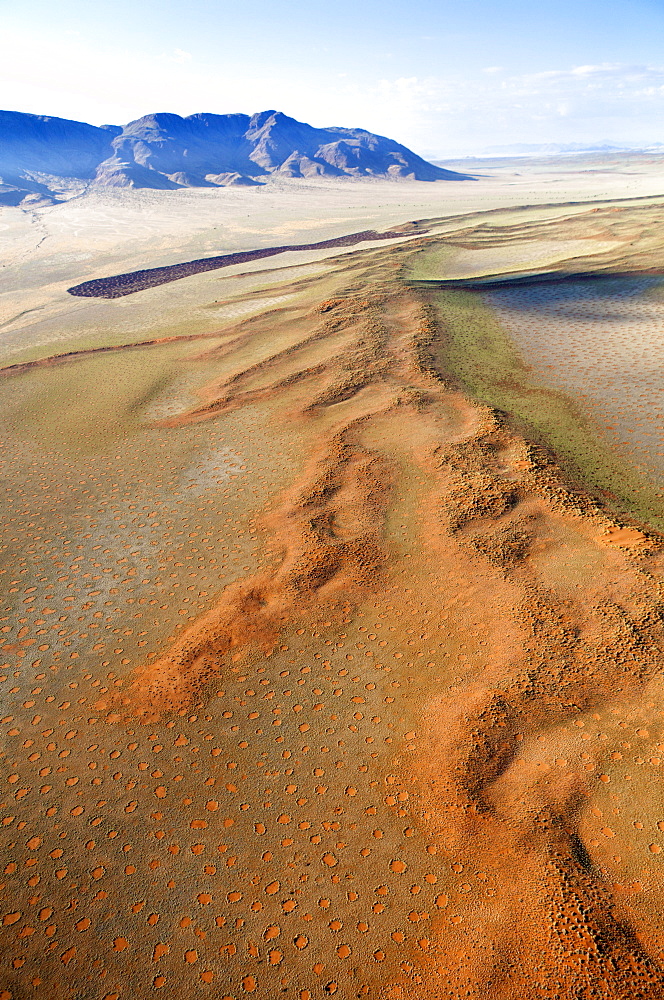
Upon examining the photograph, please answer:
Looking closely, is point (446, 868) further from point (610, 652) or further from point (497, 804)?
point (610, 652)

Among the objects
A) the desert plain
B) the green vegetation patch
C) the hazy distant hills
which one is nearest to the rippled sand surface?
the desert plain

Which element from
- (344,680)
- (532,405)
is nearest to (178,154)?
(532,405)

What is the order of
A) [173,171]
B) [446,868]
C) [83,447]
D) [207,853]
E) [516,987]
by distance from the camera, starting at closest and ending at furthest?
[516,987]
[446,868]
[207,853]
[83,447]
[173,171]

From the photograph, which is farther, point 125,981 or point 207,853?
point 207,853

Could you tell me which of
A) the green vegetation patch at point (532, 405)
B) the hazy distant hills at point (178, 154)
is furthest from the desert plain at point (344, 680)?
the hazy distant hills at point (178, 154)

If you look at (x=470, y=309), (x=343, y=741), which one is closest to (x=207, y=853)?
(x=343, y=741)
